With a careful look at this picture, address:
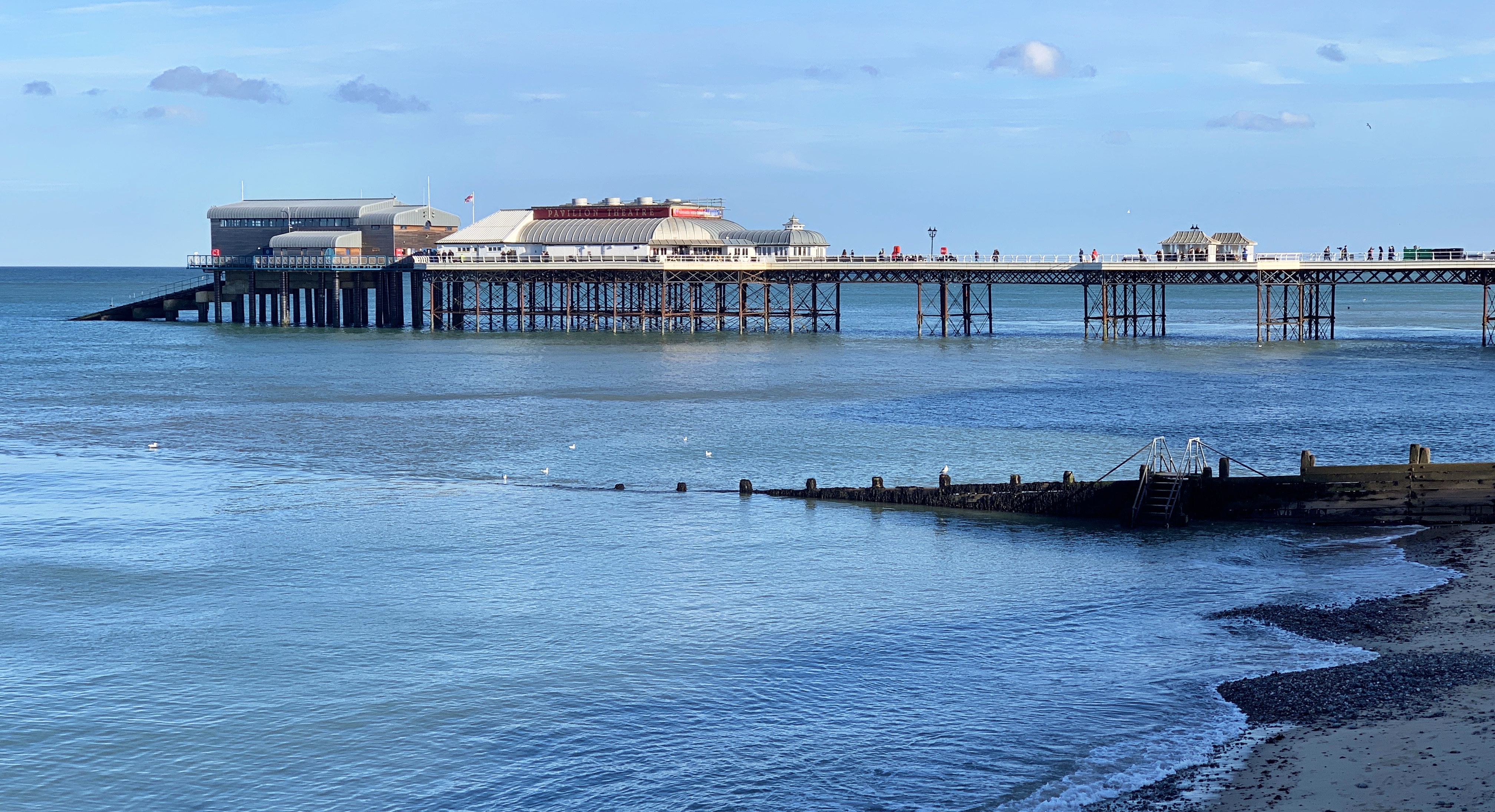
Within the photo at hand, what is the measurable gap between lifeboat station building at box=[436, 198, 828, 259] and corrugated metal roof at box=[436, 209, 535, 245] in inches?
2.9

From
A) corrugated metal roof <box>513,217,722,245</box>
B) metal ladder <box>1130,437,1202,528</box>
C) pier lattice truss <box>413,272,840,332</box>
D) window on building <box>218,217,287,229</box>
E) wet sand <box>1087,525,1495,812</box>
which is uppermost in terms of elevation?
window on building <box>218,217,287,229</box>

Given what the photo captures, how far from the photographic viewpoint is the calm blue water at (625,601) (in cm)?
2216

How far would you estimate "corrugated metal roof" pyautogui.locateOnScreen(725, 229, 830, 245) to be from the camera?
120 meters

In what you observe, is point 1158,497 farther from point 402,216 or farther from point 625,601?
point 402,216

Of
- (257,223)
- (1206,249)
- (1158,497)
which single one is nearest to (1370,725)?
(1158,497)

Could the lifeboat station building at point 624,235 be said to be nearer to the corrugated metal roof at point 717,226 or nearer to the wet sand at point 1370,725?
the corrugated metal roof at point 717,226

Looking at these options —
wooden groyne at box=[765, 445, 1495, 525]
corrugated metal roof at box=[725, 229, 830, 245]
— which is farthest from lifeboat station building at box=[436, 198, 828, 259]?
wooden groyne at box=[765, 445, 1495, 525]

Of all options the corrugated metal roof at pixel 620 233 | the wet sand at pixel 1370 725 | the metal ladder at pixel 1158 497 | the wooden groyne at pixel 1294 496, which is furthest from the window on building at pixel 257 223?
the wet sand at pixel 1370 725

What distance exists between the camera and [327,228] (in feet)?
436

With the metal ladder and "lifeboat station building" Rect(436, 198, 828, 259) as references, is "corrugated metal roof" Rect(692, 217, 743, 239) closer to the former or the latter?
"lifeboat station building" Rect(436, 198, 828, 259)

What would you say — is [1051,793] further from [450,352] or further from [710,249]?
[710,249]

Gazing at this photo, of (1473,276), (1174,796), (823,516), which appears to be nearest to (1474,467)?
(823,516)

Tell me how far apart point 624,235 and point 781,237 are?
12904mm

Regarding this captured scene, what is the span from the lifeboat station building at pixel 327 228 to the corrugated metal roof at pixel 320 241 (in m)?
0.05
